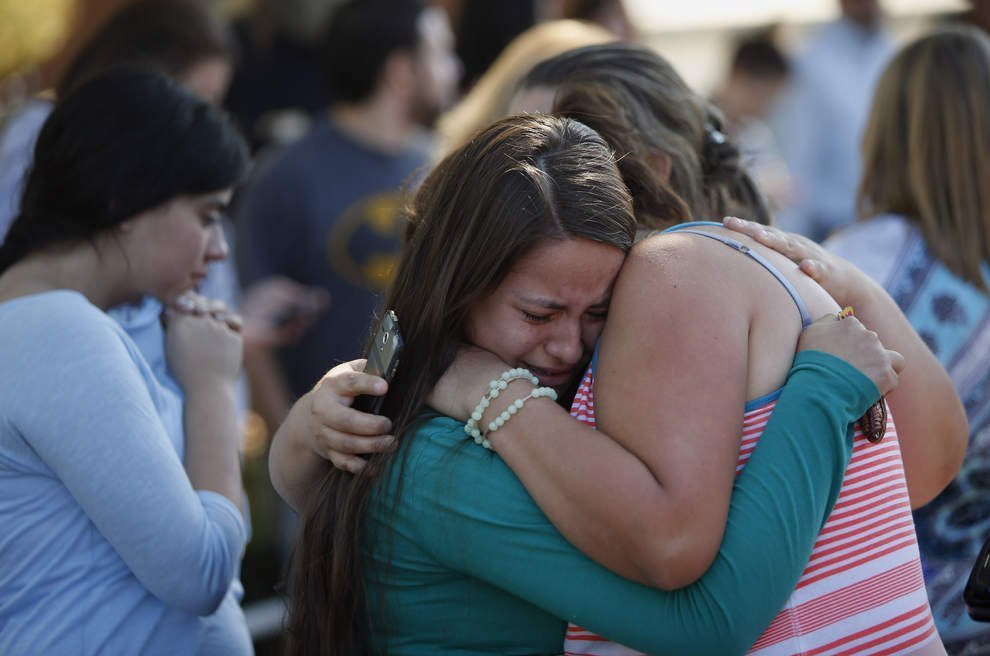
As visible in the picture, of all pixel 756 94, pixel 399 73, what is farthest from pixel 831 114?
pixel 399 73

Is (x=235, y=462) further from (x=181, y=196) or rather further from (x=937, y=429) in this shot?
(x=937, y=429)

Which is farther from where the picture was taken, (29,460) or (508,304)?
(29,460)

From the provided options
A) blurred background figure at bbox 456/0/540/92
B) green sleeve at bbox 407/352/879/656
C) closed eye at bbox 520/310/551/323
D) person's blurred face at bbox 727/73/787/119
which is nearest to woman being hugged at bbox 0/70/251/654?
green sleeve at bbox 407/352/879/656

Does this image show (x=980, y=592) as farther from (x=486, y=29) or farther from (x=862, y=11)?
(x=862, y=11)

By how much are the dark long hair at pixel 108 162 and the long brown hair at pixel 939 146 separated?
1564 mm

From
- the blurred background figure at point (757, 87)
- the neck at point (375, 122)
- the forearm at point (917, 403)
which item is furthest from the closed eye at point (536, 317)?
the blurred background figure at point (757, 87)

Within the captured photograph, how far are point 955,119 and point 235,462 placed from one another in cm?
180

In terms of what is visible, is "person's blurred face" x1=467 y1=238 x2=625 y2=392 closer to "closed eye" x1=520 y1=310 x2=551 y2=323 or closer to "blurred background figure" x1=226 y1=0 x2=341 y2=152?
"closed eye" x1=520 y1=310 x2=551 y2=323

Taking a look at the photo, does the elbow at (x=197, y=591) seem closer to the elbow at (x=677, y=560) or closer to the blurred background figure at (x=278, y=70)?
the elbow at (x=677, y=560)

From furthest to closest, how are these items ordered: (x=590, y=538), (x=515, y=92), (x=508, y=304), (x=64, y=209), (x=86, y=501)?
(x=515, y=92) < (x=64, y=209) < (x=86, y=501) < (x=508, y=304) < (x=590, y=538)

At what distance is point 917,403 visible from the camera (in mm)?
1876

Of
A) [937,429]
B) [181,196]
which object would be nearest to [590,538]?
[937,429]

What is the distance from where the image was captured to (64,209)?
6.95ft

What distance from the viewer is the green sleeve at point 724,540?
1496 mm
